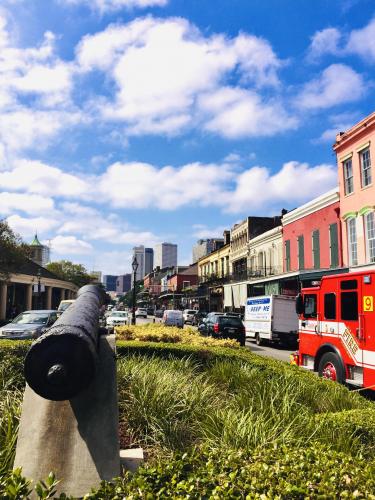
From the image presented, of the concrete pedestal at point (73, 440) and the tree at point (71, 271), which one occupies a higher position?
the tree at point (71, 271)

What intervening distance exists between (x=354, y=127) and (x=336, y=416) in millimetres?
23985

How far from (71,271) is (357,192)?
7572 centimetres

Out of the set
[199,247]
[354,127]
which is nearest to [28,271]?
[354,127]

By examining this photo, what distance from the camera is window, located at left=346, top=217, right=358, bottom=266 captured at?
25438 mm

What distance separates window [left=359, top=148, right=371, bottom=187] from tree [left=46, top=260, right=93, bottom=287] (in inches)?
2828

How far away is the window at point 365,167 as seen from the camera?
24156mm

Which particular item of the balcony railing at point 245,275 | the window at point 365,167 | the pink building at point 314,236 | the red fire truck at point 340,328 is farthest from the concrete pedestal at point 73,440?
the balcony railing at point 245,275

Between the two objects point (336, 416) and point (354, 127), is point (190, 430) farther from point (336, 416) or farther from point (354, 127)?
point (354, 127)

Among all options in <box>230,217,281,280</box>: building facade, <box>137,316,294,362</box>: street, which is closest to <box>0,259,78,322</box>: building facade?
<box>137,316,294,362</box>: street

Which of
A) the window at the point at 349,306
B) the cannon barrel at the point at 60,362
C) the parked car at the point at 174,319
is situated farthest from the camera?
the parked car at the point at 174,319

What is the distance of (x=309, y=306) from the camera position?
11.7 meters

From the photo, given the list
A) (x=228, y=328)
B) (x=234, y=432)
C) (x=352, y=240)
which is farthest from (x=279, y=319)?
(x=234, y=432)

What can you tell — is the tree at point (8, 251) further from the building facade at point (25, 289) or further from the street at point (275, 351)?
the street at point (275, 351)

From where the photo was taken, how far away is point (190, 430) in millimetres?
4824
